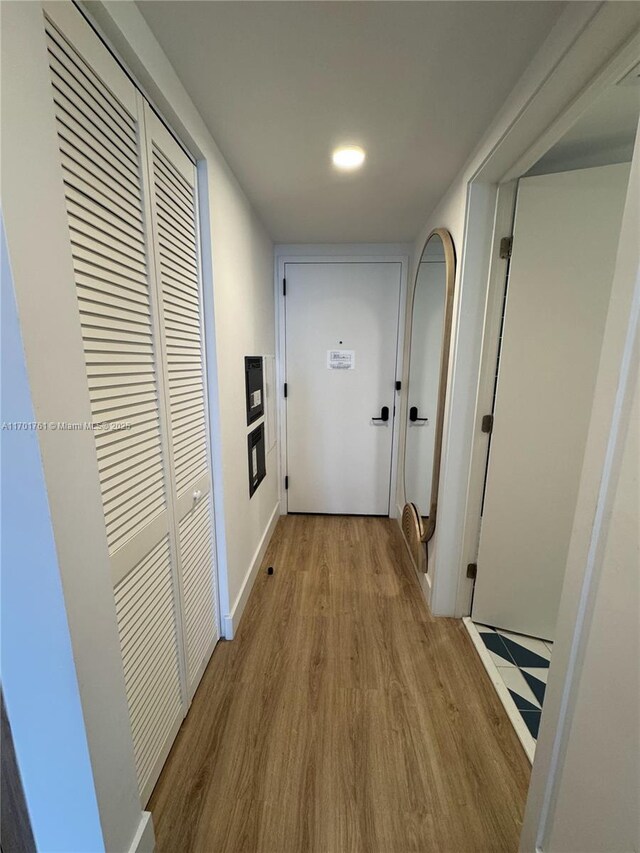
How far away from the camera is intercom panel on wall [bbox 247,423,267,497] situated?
2.09 meters

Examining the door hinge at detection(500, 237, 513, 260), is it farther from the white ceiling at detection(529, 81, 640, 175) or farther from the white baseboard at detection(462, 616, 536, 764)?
the white baseboard at detection(462, 616, 536, 764)

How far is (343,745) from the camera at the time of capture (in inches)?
48.9

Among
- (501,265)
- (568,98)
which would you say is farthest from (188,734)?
(568,98)

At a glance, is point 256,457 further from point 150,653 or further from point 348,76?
point 348,76

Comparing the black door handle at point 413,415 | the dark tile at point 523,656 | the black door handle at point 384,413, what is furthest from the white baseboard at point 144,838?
the black door handle at point 384,413

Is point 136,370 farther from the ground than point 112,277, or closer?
closer

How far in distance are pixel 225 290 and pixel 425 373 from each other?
1.43m

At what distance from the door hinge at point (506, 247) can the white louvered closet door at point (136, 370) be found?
136 cm

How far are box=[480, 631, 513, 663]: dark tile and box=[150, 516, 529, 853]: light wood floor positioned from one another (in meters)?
0.11

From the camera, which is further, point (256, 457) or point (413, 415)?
point (413, 415)

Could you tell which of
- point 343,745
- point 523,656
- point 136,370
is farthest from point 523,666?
point 136,370

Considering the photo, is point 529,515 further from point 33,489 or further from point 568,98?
point 33,489

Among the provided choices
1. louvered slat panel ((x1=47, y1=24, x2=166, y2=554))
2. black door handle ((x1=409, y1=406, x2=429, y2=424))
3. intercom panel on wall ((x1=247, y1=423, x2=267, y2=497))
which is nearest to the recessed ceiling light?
louvered slat panel ((x1=47, y1=24, x2=166, y2=554))

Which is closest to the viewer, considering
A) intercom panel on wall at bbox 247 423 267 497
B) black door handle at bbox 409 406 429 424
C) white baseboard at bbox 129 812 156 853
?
white baseboard at bbox 129 812 156 853
